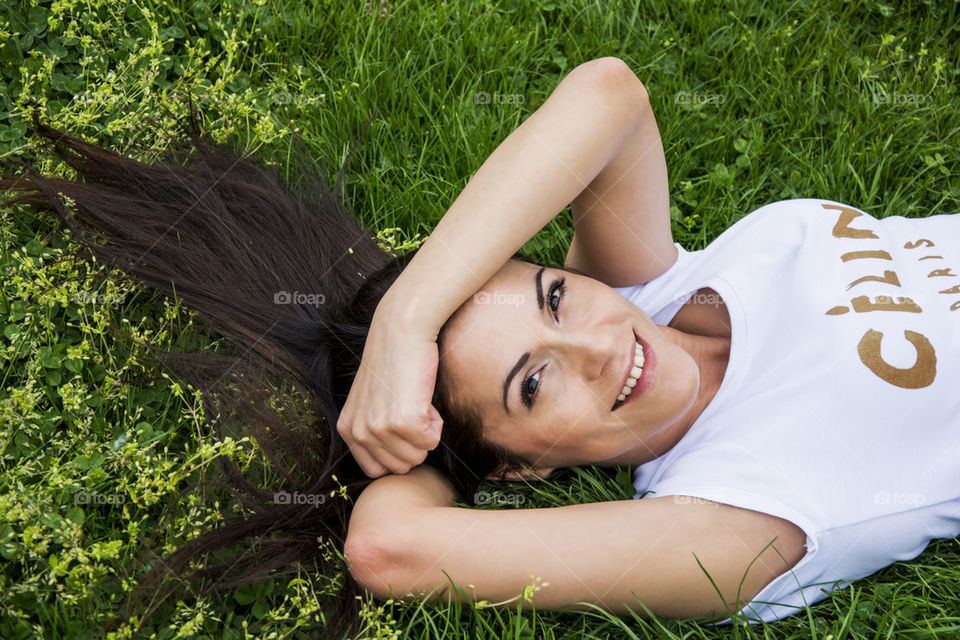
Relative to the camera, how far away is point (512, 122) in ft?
12.8

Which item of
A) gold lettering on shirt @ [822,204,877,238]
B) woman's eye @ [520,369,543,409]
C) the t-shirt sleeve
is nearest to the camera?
woman's eye @ [520,369,543,409]

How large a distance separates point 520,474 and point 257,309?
1133 mm

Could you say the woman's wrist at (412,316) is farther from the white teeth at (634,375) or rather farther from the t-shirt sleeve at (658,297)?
the t-shirt sleeve at (658,297)

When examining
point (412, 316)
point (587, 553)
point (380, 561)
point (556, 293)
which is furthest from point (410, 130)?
point (587, 553)

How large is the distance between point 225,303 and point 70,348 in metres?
0.54

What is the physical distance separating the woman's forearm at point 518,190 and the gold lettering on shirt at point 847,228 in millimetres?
874

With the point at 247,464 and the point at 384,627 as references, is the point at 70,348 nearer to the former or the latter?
the point at 247,464

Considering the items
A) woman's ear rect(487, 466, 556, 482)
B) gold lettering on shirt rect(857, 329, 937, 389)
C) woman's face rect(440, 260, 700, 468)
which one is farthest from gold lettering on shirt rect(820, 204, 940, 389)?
woman's ear rect(487, 466, 556, 482)

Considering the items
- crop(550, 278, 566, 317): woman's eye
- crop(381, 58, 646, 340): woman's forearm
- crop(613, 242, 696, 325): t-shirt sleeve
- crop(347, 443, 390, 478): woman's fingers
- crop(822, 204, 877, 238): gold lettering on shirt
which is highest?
crop(381, 58, 646, 340): woman's forearm

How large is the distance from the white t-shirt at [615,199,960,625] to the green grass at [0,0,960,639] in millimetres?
235

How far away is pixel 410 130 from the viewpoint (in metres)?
3.92

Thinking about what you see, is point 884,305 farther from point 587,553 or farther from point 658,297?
point 587,553

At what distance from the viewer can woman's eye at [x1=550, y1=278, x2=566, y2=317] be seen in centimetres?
264

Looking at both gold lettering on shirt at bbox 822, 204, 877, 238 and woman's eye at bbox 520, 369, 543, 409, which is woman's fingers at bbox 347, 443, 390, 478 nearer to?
woman's eye at bbox 520, 369, 543, 409
